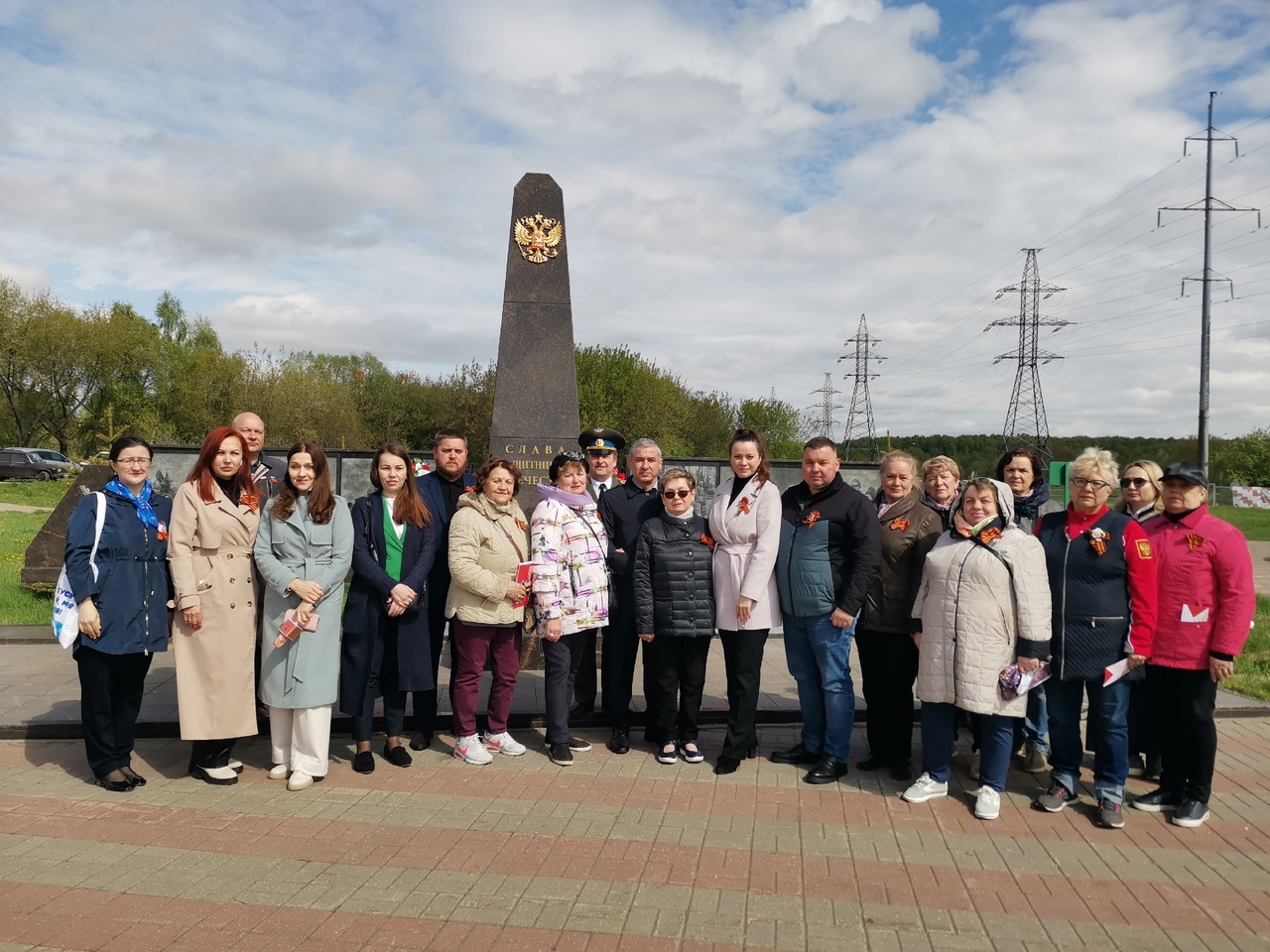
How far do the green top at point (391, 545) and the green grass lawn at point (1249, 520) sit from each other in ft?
76.7

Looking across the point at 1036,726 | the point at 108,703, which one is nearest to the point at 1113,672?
the point at 1036,726

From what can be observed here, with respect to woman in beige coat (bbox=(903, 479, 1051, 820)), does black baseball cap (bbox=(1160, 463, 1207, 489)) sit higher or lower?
higher

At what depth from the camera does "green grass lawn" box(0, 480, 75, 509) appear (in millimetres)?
25875

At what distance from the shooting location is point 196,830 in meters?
4.32

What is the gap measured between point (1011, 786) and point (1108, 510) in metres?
1.59

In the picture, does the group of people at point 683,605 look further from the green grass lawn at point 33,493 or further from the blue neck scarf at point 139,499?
the green grass lawn at point 33,493

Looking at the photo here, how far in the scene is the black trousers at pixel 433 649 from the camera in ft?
18.2

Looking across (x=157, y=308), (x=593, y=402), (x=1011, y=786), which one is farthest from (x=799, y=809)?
(x=157, y=308)

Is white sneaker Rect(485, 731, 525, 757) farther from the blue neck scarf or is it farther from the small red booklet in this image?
the blue neck scarf

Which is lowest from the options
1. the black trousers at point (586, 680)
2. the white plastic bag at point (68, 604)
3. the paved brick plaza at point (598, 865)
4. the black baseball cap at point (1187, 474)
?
the paved brick plaza at point (598, 865)

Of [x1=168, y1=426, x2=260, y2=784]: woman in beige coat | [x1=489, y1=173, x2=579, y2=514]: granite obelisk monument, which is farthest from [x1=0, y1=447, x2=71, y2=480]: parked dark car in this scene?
[x1=168, y1=426, x2=260, y2=784]: woman in beige coat

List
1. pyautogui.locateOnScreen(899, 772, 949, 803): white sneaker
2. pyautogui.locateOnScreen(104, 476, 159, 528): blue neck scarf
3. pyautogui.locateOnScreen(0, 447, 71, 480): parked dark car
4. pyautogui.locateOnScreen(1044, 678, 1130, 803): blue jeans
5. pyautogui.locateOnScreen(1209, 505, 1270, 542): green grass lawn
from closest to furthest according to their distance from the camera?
1. pyautogui.locateOnScreen(1044, 678, 1130, 803): blue jeans
2. pyautogui.locateOnScreen(899, 772, 949, 803): white sneaker
3. pyautogui.locateOnScreen(104, 476, 159, 528): blue neck scarf
4. pyautogui.locateOnScreen(1209, 505, 1270, 542): green grass lawn
5. pyautogui.locateOnScreen(0, 447, 71, 480): parked dark car

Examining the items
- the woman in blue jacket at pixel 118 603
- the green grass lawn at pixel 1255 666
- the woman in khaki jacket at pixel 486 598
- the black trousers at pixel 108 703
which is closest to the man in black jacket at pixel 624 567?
the woman in khaki jacket at pixel 486 598

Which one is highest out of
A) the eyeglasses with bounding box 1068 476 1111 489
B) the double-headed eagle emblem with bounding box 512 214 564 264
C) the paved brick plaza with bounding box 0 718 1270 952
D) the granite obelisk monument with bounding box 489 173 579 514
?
the double-headed eagle emblem with bounding box 512 214 564 264
